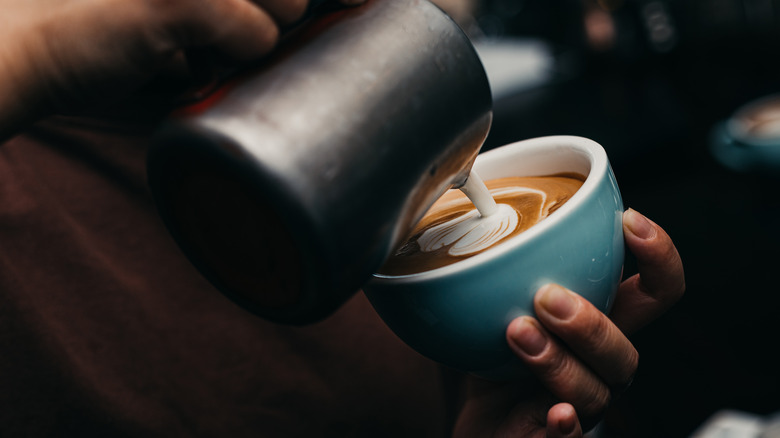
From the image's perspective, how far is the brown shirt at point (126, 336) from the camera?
0.65m

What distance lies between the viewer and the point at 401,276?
18.3 inches

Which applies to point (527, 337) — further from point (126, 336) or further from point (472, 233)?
point (126, 336)

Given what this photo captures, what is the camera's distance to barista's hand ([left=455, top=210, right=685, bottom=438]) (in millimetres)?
457

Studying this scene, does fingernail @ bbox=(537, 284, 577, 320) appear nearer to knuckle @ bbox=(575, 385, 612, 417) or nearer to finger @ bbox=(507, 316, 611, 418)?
finger @ bbox=(507, 316, 611, 418)

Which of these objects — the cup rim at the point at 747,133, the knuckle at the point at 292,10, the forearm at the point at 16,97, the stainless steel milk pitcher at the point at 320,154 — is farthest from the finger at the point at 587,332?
the cup rim at the point at 747,133

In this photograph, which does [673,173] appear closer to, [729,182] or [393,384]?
[729,182]

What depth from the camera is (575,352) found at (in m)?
0.51

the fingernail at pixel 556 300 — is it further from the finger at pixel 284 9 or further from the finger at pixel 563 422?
the finger at pixel 284 9

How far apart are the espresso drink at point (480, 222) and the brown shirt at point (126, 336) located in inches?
11.3

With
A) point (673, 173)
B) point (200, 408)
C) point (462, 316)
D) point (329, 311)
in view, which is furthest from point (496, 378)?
point (673, 173)

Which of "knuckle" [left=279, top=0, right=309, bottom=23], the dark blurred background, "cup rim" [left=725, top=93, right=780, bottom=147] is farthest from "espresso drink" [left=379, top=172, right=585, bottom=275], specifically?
"cup rim" [left=725, top=93, right=780, bottom=147]

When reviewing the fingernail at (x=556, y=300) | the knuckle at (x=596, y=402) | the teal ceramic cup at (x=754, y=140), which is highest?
the fingernail at (x=556, y=300)

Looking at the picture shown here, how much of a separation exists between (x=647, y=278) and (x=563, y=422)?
187 millimetres

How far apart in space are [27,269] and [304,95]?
514 millimetres
